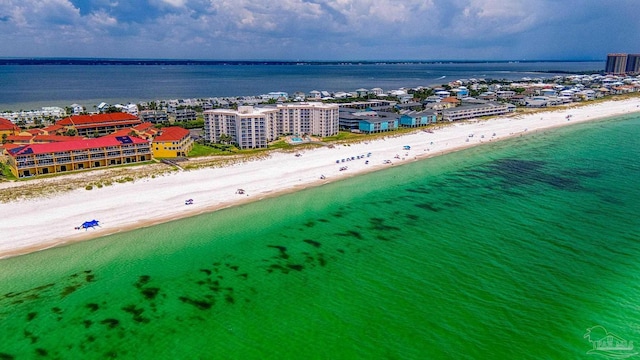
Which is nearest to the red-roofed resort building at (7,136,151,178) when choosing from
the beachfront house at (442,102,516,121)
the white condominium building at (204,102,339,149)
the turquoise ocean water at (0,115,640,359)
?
the white condominium building at (204,102,339,149)

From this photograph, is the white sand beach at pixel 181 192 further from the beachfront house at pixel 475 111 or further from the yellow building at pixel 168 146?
the beachfront house at pixel 475 111

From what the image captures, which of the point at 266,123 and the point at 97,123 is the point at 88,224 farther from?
the point at 97,123

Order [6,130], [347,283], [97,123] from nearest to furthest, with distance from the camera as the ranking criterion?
1. [347,283]
2. [6,130]
3. [97,123]

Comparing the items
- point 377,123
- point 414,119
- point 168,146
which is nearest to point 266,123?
point 168,146

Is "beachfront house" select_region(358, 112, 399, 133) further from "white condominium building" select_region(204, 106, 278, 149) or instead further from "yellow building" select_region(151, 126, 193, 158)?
"yellow building" select_region(151, 126, 193, 158)

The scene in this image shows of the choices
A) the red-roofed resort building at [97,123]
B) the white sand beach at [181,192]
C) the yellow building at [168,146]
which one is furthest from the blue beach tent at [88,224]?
the red-roofed resort building at [97,123]
